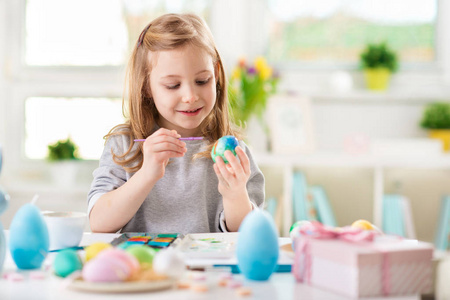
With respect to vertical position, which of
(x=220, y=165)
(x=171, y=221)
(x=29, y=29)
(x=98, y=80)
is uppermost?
(x=29, y=29)

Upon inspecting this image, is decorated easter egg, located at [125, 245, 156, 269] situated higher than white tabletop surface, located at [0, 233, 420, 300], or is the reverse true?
decorated easter egg, located at [125, 245, 156, 269]

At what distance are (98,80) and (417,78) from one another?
1726 mm

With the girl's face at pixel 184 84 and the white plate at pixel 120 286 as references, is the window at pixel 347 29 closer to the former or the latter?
the girl's face at pixel 184 84

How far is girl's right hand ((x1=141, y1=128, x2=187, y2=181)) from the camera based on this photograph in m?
1.18

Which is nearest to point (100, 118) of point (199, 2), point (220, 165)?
point (199, 2)

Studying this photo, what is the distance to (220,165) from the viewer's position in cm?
116

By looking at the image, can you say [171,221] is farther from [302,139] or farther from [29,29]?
[29,29]

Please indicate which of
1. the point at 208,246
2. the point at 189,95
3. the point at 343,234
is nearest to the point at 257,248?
the point at 343,234

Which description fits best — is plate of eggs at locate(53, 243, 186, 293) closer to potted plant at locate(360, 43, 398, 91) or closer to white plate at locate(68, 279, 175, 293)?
white plate at locate(68, 279, 175, 293)

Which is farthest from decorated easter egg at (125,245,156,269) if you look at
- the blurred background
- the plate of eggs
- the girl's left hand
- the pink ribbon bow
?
the blurred background

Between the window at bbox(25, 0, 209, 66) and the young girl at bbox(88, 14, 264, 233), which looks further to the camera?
the window at bbox(25, 0, 209, 66)

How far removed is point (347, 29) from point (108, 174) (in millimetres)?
2012

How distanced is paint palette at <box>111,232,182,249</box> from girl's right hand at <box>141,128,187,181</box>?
0.70ft

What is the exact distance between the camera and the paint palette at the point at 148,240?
3.04 feet
